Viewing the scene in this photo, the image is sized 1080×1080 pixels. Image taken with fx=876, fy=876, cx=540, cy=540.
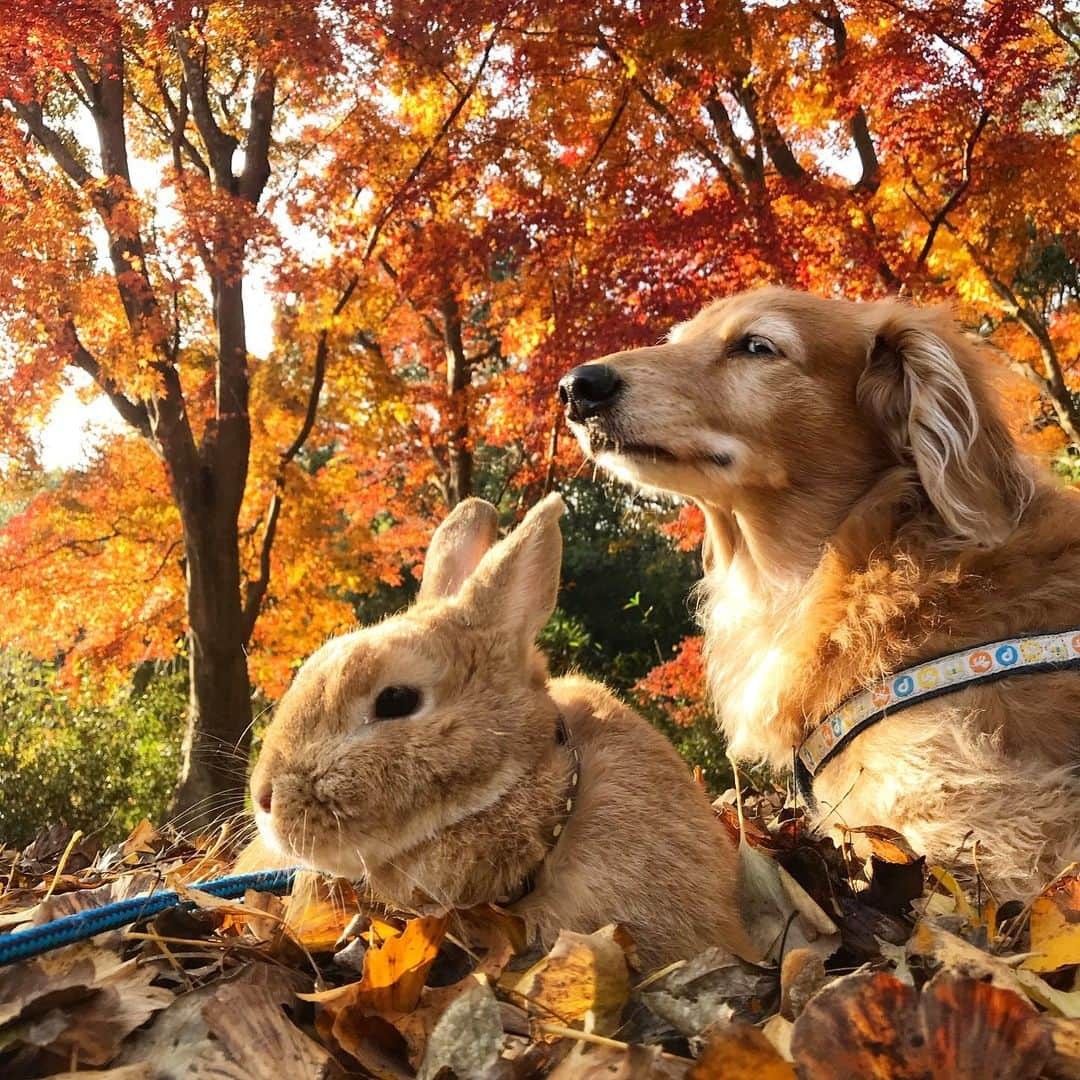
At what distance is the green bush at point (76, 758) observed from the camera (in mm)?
6719

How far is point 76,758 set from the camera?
739cm

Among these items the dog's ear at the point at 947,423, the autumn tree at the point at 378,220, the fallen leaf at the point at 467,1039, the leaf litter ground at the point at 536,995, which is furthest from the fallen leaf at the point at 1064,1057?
the autumn tree at the point at 378,220

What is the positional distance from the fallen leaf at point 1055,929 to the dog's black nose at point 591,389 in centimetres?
153

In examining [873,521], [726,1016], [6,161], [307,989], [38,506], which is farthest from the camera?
[38,506]

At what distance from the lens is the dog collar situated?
192 centimetres

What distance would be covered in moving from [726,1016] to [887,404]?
1935mm

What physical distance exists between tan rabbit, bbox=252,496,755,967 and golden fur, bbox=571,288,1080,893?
33.6 inches

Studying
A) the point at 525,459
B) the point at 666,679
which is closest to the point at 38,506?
the point at 525,459

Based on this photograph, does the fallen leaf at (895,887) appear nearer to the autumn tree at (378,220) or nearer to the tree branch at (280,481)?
the autumn tree at (378,220)

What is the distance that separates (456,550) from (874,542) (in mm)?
1191

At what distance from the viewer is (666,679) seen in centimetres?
812

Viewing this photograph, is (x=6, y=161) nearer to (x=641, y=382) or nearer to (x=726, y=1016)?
(x=641, y=382)

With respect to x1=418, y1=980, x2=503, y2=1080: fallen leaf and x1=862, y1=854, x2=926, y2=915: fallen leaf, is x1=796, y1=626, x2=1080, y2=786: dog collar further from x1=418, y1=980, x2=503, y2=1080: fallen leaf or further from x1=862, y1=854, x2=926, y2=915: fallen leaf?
x1=418, y1=980, x2=503, y2=1080: fallen leaf

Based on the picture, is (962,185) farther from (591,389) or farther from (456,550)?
(456,550)
